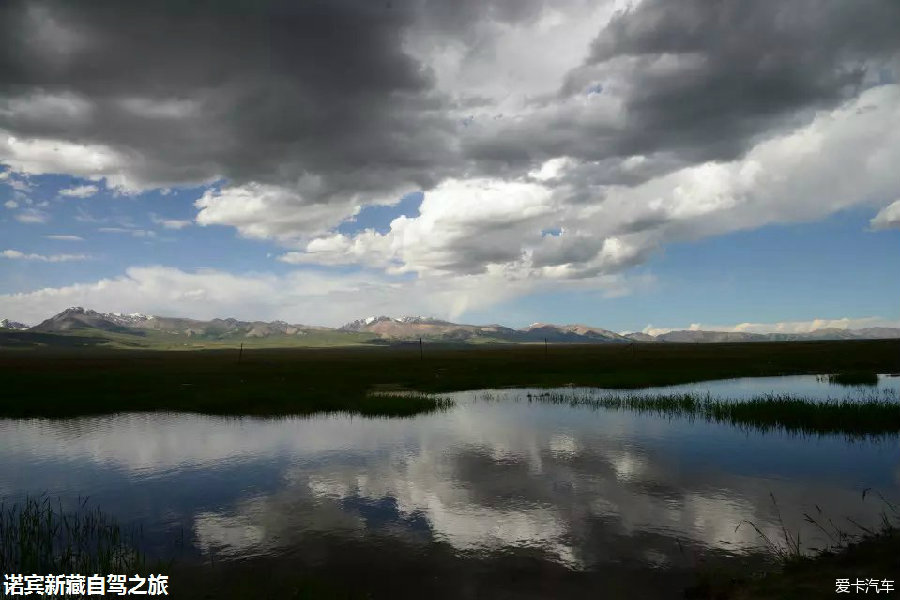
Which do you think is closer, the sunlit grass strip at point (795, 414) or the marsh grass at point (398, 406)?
the sunlit grass strip at point (795, 414)

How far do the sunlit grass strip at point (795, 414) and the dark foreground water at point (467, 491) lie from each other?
7.81ft

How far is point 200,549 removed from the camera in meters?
16.3

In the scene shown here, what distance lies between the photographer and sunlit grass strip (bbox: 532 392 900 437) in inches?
1314

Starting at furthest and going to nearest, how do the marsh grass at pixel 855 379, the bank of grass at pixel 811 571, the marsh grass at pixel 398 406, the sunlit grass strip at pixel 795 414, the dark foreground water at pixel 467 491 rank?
the marsh grass at pixel 855 379 → the marsh grass at pixel 398 406 → the sunlit grass strip at pixel 795 414 → the dark foreground water at pixel 467 491 → the bank of grass at pixel 811 571

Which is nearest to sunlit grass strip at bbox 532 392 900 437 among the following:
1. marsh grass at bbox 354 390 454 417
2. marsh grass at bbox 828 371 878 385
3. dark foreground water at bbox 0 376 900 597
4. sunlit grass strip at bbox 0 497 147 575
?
dark foreground water at bbox 0 376 900 597

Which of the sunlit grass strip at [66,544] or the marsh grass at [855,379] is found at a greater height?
the marsh grass at [855,379]

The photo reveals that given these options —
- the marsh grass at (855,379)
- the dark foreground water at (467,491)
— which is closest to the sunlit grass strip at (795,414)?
the dark foreground water at (467,491)

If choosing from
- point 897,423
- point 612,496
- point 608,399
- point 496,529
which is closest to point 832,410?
point 897,423

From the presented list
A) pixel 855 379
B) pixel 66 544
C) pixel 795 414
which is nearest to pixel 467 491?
pixel 66 544

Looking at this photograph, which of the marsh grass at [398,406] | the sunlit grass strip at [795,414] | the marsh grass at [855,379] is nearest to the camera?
the sunlit grass strip at [795,414]

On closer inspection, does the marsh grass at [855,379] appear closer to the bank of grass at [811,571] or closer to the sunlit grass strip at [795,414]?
the sunlit grass strip at [795,414]

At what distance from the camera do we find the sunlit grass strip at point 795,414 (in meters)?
33.4

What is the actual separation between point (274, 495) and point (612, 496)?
14420 mm

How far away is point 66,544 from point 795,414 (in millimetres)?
42283
